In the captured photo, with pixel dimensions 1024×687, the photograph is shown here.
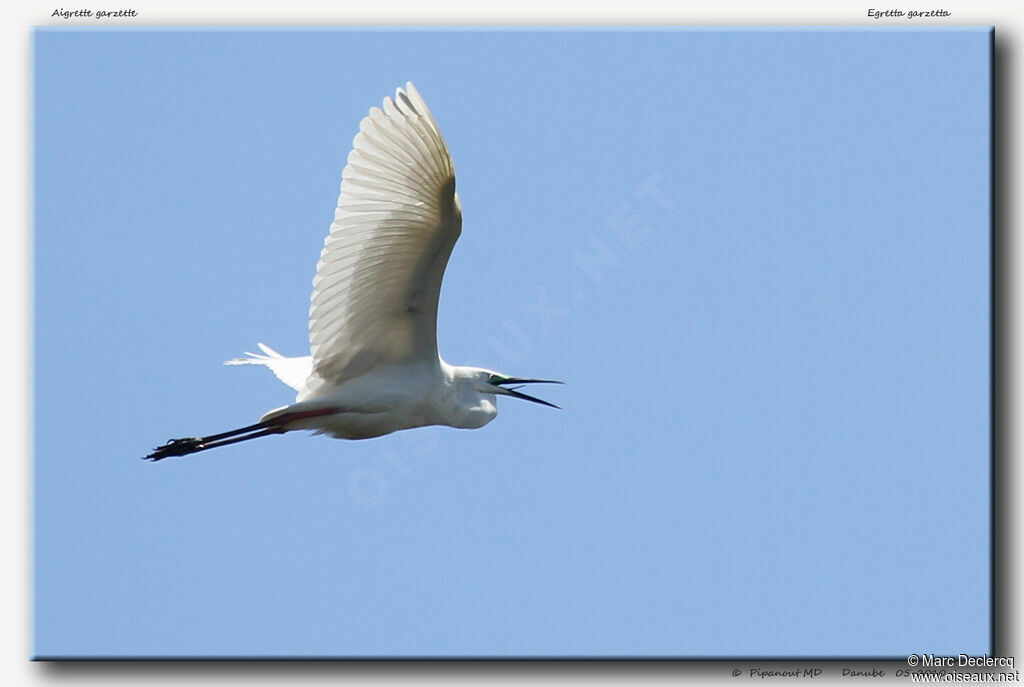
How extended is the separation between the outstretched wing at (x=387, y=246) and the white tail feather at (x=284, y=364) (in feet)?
2.18

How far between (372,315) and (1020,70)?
2991 mm

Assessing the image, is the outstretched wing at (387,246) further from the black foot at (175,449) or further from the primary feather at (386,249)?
the black foot at (175,449)

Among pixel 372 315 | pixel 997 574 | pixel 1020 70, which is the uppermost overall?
pixel 1020 70

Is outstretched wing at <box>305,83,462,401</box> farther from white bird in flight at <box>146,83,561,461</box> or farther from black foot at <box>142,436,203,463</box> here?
black foot at <box>142,436,203,463</box>

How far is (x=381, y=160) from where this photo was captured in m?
5.67

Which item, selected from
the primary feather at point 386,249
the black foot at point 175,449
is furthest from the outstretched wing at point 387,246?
the black foot at point 175,449

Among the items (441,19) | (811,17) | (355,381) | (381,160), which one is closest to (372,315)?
(355,381)

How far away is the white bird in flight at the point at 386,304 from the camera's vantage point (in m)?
5.66

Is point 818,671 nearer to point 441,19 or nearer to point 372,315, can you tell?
point 372,315

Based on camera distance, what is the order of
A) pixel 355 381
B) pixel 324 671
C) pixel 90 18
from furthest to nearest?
1. pixel 355 381
2. pixel 90 18
3. pixel 324 671

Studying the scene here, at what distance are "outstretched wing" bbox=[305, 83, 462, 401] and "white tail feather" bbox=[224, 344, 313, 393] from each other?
0.66 m

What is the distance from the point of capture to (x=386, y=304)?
616cm

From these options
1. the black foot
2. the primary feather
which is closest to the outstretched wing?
the primary feather

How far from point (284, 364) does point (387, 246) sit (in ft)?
5.51
